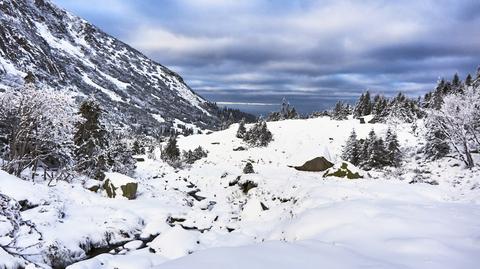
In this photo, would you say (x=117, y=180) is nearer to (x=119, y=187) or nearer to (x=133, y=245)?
(x=119, y=187)

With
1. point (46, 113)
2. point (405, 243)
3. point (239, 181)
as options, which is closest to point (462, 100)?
point (239, 181)

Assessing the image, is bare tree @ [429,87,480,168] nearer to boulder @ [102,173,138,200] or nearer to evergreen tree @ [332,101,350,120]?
boulder @ [102,173,138,200]

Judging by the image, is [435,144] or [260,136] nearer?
[435,144]

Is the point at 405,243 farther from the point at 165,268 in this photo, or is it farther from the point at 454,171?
the point at 454,171

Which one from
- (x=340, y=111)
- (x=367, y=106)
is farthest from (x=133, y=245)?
(x=367, y=106)

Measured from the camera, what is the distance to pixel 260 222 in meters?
20.1

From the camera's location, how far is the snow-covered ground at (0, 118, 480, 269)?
873cm

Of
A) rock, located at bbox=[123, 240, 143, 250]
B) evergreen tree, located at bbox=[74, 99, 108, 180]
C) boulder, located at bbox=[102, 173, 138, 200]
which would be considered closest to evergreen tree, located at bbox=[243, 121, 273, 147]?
evergreen tree, located at bbox=[74, 99, 108, 180]

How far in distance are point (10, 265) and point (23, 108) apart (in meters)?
14.3

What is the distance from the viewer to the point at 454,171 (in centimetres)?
3095

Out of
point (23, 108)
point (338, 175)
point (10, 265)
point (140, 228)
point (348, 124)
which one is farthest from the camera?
point (348, 124)

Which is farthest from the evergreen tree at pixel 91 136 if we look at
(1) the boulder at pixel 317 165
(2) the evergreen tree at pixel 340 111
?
(2) the evergreen tree at pixel 340 111

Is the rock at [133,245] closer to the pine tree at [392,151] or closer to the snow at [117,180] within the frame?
the snow at [117,180]

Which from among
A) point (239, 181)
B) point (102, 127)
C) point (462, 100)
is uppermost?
point (462, 100)
